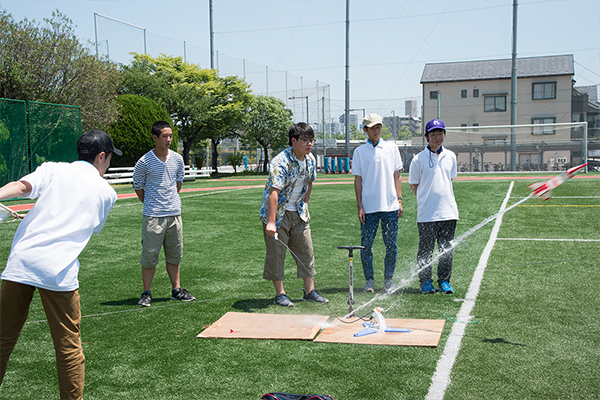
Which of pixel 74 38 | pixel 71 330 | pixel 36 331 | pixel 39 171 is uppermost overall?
pixel 74 38

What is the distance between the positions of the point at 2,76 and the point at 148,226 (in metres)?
16.8

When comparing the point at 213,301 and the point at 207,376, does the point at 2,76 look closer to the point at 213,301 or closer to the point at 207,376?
the point at 213,301

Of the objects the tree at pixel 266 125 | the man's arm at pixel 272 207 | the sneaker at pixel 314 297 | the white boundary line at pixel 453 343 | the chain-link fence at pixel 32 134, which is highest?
the tree at pixel 266 125

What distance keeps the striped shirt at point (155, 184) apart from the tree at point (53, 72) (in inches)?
640

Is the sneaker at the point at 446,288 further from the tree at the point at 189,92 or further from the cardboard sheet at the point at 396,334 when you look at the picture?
the tree at the point at 189,92

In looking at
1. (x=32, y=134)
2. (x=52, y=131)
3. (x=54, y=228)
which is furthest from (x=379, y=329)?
(x=52, y=131)

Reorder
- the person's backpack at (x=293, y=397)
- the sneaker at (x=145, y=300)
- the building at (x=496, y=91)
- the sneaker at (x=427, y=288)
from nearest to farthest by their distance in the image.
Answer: the person's backpack at (x=293, y=397) < the sneaker at (x=145, y=300) < the sneaker at (x=427, y=288) < the building at (x=496, y=91)

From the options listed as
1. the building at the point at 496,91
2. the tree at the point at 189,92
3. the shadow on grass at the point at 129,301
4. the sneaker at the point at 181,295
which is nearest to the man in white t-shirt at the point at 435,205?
the sneaker at the point at 181,295

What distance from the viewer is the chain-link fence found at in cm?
1690

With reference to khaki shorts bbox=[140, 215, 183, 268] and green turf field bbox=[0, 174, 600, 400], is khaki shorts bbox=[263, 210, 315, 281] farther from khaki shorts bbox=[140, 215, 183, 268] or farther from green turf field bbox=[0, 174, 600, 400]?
khaki shorts bbox=[140, 215, 183, 268]

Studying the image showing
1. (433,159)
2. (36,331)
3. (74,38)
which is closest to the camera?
(36,331)

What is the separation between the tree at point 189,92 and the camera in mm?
32344

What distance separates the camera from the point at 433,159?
231 inches

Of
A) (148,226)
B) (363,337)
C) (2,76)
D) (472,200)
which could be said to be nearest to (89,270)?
(148,226)
